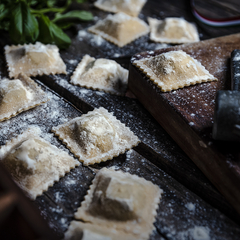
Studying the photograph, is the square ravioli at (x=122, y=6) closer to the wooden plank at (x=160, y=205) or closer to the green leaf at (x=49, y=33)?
the green leaf at (x=49, y=33)

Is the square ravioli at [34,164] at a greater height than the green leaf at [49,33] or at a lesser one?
lesser

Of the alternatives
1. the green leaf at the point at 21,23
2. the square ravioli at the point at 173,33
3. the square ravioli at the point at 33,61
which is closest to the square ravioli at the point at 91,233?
the square ravioli at the point at 33,61

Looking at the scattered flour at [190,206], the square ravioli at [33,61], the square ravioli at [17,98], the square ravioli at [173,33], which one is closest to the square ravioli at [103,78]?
the square ravioli at [33,61]

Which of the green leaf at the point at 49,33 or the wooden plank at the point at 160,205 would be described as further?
the green leaf at the point at 49,33

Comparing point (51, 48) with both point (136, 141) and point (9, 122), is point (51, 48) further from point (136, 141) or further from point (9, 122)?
point (136, 141)

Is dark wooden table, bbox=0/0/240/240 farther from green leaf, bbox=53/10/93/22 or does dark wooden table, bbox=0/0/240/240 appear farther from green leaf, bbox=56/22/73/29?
green leaf, bbox=53/10/93/22

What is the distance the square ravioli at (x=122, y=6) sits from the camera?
279 centimetres

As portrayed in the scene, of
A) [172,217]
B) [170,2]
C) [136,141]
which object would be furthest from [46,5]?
[172,217]

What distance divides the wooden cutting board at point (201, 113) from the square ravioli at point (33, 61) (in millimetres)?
597

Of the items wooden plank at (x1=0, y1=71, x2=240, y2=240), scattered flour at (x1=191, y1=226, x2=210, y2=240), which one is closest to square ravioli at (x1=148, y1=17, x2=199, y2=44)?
wooden plank at (x1=0, y1=71, x2=240, y2=240)

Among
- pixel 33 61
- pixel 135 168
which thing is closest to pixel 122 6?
pixel 33 61

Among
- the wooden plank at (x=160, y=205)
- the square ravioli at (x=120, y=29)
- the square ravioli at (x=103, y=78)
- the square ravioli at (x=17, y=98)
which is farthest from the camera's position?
the square ravioli at (x=120, y=29)

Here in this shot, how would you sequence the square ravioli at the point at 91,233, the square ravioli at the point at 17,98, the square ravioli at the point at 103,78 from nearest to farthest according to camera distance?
the square ravioli at the point at 91,233
the square ravioli at the point at 17,98
the square ravioli at the point at 103,78

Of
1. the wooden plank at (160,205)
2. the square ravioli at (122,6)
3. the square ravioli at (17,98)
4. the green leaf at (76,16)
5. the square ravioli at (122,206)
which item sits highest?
the square ravioli at (122,6)
